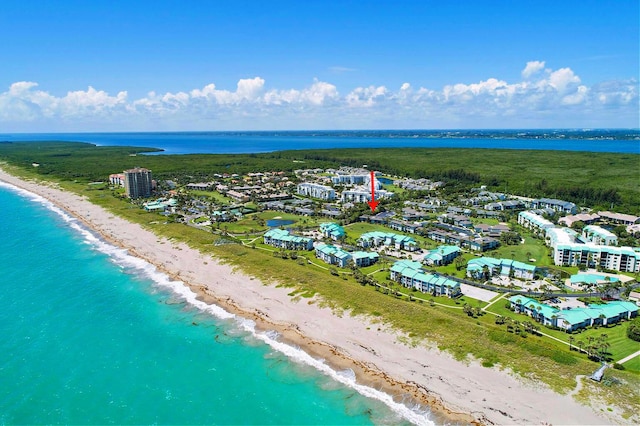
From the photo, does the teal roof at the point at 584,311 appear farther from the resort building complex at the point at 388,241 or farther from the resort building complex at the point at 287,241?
the resort building complex at the point at 287,241

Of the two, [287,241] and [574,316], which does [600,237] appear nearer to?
[574,316]

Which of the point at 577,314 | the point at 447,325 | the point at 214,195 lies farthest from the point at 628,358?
the point at 214,195

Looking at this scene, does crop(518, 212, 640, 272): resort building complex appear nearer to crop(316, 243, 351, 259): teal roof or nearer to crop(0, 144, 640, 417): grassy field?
crop(0, 144, 640, 417): grassy field

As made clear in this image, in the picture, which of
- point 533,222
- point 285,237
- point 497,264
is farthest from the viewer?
point 533,222

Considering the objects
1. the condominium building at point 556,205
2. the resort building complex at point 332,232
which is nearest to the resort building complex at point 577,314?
the resort building complex at point 332,232

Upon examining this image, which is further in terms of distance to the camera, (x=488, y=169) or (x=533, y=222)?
(x=488, y=169)

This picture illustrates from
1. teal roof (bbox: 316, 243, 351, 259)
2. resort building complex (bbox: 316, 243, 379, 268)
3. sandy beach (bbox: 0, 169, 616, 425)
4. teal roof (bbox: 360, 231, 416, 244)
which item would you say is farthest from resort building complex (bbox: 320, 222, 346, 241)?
sandy beach (bbox: 0, 169, 616, 425)
